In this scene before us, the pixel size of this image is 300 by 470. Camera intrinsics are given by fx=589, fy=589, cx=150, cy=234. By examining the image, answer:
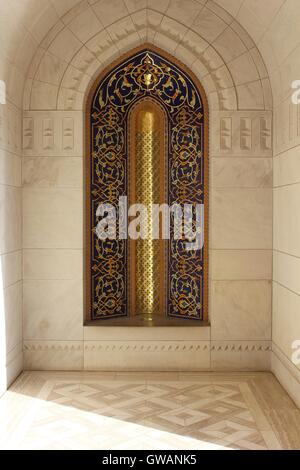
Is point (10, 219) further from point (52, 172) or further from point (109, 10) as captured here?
point (109, 10)

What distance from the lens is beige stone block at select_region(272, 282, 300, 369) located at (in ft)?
14.6

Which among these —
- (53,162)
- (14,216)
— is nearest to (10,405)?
(14,216)

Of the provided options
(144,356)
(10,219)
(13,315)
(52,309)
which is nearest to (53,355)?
(52,309)

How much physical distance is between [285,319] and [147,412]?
1.38 meters

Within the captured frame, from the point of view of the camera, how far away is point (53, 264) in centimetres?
526

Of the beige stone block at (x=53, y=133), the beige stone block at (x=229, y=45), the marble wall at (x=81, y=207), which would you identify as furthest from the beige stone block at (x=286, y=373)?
the beige stone block at (x=229, y=45)

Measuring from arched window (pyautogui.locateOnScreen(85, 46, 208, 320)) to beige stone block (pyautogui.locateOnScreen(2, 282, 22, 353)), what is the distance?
0.64 metres

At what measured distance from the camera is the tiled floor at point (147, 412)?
369cm

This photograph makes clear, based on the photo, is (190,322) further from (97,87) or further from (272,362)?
(97,87)

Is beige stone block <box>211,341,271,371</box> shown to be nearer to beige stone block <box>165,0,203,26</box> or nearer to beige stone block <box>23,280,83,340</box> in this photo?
beige stone block <box>23,280,83,340</box>

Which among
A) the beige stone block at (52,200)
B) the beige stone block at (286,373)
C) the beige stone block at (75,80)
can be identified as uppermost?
the beige stone block at (75,80)

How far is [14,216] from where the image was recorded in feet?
16.4

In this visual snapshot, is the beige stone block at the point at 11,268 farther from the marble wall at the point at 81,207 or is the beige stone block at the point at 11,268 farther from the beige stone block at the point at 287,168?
the beige stone block at the point at 287,168

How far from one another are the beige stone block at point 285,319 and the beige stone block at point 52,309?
171 cm
